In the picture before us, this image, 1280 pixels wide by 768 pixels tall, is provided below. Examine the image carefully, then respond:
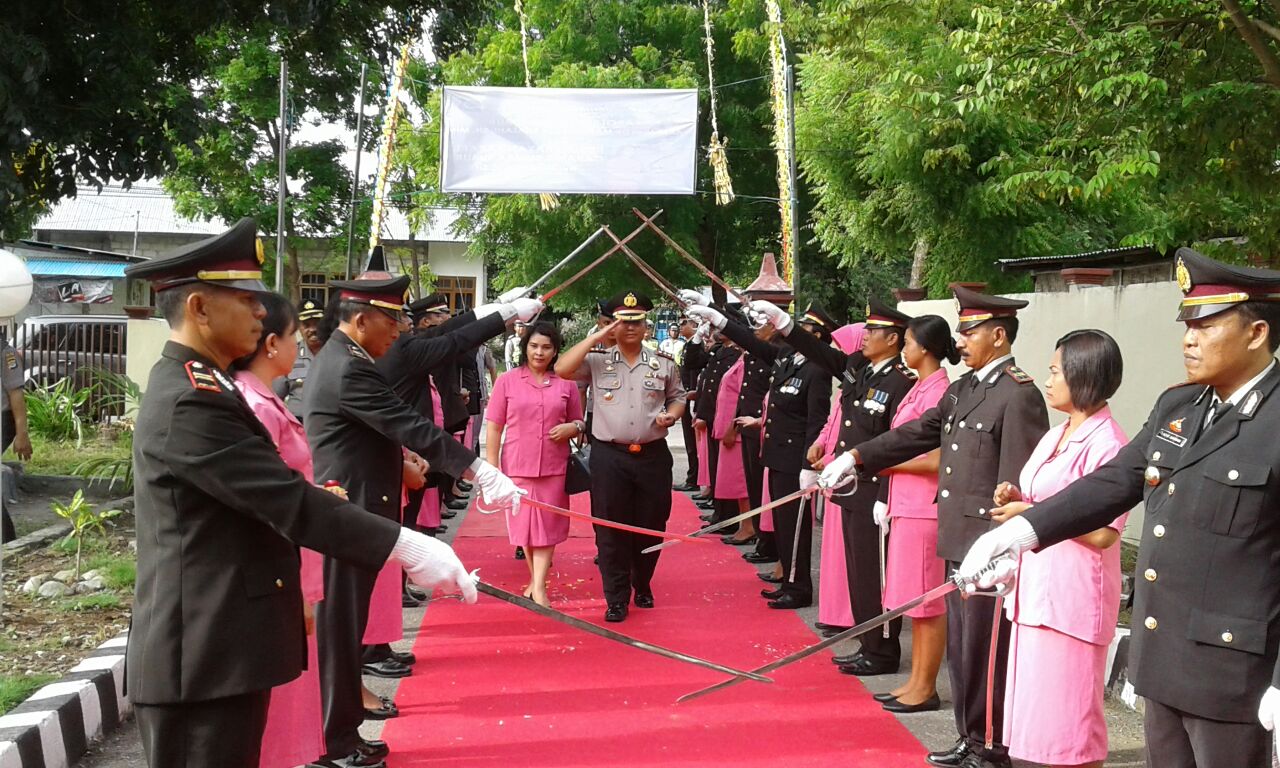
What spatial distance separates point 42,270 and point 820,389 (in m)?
16.5

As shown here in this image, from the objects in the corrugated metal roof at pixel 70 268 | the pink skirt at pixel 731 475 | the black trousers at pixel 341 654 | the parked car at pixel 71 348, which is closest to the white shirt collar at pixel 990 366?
the black trousers at pixel 341 654

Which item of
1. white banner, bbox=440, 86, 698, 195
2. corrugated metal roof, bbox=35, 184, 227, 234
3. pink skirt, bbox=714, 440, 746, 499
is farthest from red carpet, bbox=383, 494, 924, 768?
corrugated metal roof, bbox=35, 184, 227, 234

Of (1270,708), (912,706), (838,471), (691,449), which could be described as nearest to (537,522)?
(838,471)

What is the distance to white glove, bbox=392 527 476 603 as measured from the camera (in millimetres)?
3090

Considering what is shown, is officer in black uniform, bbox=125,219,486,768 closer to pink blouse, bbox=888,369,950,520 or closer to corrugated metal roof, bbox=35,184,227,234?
pink blouse, bbox=888,369,950,520

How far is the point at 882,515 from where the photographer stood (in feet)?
19.2

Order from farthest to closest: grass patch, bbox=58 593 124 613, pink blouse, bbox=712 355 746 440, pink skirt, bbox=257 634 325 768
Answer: pink blouse, bbox=712 355 746 440 < grass patch, bbox=58 593 124 613 < pink skirt, bbox=257 634 325 768

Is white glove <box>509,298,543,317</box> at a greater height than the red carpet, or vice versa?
white glove <box>509,298,543,317</box>

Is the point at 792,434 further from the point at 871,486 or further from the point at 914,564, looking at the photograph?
the point at 914,564

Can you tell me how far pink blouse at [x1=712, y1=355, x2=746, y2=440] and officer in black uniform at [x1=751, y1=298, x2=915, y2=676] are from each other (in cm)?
423

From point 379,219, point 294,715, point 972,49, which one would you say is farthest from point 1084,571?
point 379,219

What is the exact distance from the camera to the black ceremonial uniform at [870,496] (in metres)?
6.14

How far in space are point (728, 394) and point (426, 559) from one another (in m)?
7.79

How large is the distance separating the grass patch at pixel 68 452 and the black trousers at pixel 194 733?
8.37 metres
